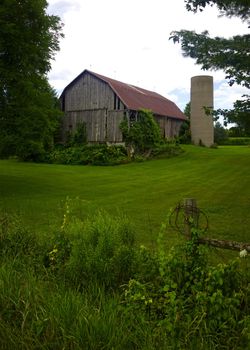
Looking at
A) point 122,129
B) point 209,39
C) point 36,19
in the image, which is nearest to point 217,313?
point 209,39

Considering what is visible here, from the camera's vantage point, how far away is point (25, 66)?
19.2 metres

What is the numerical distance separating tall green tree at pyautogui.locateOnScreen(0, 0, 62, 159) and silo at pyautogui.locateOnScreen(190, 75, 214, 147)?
2953 centimetres

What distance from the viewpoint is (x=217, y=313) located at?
4.28 meters

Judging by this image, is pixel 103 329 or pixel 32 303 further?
pixel 32 303

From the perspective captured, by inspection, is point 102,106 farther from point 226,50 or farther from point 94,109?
point 226,50

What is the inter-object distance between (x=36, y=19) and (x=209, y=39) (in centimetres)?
1125

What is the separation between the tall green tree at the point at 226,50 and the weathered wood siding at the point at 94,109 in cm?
2875

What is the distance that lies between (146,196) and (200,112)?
3315 cm

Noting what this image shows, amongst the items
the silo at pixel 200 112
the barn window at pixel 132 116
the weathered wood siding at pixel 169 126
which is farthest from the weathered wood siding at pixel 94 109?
the silo at pixel 200 112

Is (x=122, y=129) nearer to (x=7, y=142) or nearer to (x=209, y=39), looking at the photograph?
(x=7, y=142)

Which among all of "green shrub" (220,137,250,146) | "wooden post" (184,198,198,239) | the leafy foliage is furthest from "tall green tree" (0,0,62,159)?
"green shrub" (220,137,250,146)

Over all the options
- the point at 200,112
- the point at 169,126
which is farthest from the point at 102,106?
the point at 200,112

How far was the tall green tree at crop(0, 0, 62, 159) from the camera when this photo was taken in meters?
18.5

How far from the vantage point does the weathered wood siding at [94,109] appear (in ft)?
132
